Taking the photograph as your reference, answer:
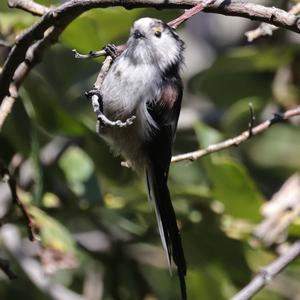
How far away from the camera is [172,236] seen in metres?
2.49

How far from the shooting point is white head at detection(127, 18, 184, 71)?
2.51 meters

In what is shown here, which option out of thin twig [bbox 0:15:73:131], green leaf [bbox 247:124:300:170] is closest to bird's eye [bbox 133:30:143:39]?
thin twig [bbox 0:15:73:131]

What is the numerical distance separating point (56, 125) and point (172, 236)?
64 centimetres

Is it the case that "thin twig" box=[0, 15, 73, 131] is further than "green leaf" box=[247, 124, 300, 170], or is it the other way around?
"green leaf" box=[247, 124, 300, 170]

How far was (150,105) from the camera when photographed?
8.45 feet

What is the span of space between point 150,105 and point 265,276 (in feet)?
1.85

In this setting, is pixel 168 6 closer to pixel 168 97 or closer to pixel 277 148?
pixel 168 97

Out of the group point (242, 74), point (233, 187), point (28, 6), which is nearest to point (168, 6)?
point (28, 6)

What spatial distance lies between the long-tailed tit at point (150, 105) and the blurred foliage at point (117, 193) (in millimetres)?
124

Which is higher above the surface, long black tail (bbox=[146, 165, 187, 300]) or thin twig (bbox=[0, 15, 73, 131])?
thin twig (bbox=[0, 15, 73, 131])

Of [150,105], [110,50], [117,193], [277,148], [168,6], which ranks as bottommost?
[277,148]

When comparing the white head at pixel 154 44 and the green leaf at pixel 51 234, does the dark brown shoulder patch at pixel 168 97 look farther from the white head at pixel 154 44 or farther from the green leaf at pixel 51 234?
the green leaf at pixel 51 234

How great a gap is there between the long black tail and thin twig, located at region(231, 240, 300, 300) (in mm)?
178

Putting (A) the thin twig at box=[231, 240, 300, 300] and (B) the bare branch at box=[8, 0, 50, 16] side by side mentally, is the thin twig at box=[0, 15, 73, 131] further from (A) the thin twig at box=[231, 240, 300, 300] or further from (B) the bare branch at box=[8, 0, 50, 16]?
(A) the thin twig at box=[231, 240, 300, 300]
